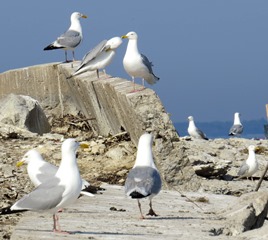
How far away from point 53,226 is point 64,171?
Answer: 60cm

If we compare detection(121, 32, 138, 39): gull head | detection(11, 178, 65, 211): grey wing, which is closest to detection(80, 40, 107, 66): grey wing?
detection(121, 32, 138, 39): gull head

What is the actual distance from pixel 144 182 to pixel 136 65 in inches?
213

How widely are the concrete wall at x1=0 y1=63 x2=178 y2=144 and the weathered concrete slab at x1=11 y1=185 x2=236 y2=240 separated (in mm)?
1191

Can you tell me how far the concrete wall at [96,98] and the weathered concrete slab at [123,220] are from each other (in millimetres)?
1191

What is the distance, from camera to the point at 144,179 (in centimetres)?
966

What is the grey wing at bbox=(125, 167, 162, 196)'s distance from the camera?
9.49 metres

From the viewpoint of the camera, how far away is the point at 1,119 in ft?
54.5

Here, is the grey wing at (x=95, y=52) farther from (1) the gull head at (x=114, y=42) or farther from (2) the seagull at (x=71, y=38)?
(2) the seagull at (x=71, y=38)

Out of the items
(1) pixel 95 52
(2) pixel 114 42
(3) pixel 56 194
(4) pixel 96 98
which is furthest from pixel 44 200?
(1) pixel 95 52

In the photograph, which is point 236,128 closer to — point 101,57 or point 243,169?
point 101,57

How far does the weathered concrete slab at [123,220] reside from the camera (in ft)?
28.2

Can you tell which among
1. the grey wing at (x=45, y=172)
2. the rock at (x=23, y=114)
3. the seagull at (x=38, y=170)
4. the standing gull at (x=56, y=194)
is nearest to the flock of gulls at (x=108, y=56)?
the rock at (x=23, y=114)

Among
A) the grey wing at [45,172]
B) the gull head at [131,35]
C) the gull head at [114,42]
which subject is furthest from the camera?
the gull head at [114,42]

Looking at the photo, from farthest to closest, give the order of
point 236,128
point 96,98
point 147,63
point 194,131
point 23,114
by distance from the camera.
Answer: point 236,128 → point 194,131 → point 23,114 → point 96,98 → point 147,63
